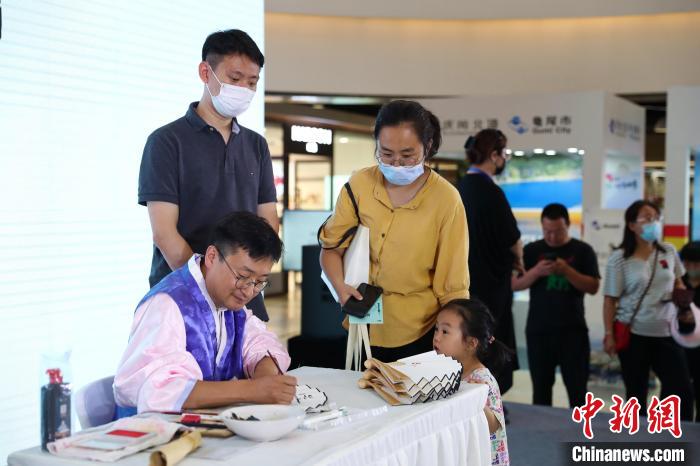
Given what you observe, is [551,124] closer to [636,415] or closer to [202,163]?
[636,415]

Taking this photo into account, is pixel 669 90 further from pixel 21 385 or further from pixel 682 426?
pixel 21 385

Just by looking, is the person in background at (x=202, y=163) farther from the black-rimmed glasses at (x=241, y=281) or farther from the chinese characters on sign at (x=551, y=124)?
the chinese characters on sign at (x=551, y=124)

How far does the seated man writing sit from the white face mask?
64 cm

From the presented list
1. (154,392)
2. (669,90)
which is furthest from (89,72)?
(669,90)

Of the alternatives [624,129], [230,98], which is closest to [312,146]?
[624,129]

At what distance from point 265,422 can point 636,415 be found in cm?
359

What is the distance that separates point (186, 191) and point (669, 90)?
541 centimetres

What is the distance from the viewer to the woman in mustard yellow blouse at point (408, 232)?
8.63 ft

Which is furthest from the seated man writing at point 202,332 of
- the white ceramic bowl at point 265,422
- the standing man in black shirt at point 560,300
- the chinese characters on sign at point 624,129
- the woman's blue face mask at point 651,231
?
the chinese characters on sign at point 624,129

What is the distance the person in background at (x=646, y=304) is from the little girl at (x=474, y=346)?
211 cm

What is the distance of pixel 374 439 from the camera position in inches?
70.4

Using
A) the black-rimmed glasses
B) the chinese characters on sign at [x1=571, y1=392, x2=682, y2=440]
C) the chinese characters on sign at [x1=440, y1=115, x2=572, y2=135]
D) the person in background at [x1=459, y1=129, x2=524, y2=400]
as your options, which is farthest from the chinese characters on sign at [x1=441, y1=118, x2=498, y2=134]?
the black-rimmed glasses

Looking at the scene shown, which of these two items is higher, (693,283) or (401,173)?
(401,173)

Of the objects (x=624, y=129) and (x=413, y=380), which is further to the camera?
(x=624, y=129)
